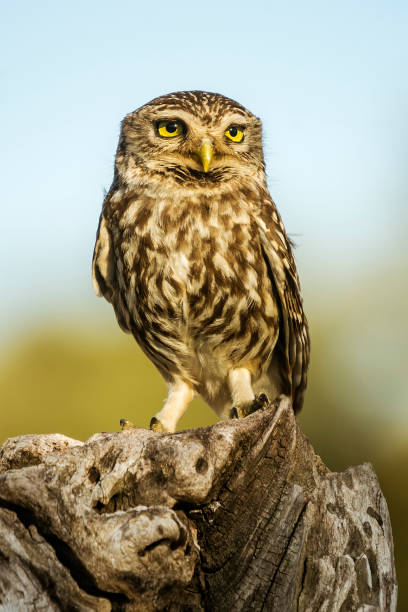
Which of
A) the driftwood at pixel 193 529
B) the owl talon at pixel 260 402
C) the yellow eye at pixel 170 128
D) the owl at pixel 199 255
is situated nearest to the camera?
the driftwood at pixel 193 529

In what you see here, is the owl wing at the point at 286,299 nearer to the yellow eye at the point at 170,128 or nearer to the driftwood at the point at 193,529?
the yellow eye at the point at 170,128

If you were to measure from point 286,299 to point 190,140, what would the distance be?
3.56 feet

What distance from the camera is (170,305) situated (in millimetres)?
4371

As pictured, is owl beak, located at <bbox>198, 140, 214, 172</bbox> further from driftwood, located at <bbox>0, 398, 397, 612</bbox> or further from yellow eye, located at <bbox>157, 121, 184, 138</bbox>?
driftwood, located at <bbox>0, 398, 397, 612</bbox>

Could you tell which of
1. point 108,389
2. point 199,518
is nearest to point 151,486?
point 199,518

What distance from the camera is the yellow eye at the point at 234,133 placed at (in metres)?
4.65

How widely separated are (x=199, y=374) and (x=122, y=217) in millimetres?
1081

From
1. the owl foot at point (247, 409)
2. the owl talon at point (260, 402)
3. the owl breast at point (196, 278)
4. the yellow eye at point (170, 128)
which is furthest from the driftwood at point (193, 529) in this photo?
the yellow eye at point (170, 128)

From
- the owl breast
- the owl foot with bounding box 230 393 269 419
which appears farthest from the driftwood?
the owl breast

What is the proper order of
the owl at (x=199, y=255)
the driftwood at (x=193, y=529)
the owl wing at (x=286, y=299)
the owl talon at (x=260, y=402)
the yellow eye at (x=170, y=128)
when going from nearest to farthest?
the driftwood at (x=193, y=529) → the owl talon at (x=260, y=402) → the owl at (x=199, y=255) → the owl wing at (x=286, y=299) → the yellow eye at (x=170, y=128)

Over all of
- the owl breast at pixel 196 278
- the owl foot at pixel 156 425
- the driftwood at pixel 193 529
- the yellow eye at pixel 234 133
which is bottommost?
the driftwood at pixel 193 529

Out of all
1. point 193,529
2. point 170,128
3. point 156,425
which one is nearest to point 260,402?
point 156,425

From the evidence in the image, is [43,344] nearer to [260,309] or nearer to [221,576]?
[260,309]

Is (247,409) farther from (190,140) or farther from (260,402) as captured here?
(190,140)
